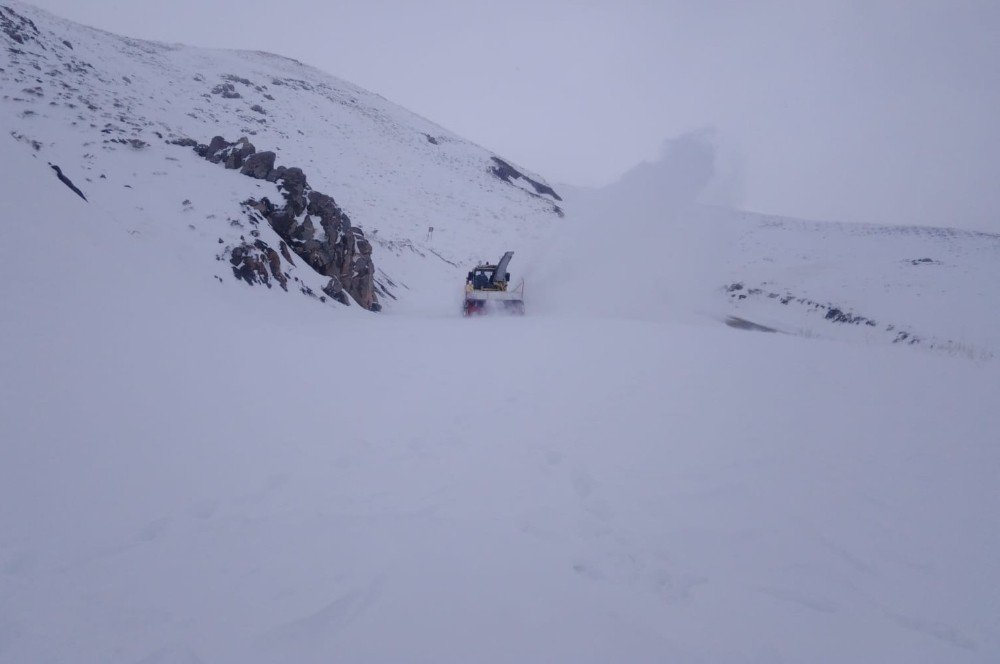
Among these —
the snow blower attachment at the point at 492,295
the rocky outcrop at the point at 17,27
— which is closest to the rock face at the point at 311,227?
the snow blower attachment at the point at 492,295

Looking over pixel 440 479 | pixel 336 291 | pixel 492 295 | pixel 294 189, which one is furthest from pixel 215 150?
pixel 440 479

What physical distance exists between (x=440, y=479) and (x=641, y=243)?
1715cm

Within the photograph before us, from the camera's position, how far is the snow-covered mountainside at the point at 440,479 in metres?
2.19

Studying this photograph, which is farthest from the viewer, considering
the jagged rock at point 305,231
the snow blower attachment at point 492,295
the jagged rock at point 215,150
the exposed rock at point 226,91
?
the exposed rock at point 226,91

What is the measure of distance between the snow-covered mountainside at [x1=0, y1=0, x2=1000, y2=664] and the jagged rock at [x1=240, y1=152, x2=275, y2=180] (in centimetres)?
506

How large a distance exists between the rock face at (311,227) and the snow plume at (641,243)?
23.0 ft

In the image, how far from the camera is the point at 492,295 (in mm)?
15258

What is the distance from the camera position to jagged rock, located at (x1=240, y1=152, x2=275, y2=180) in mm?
16031

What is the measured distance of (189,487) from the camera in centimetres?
330

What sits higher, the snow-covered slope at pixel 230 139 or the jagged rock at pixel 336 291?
the snow-covered slope at pixel 230 139

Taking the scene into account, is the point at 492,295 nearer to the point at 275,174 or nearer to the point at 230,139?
the point at 275,174

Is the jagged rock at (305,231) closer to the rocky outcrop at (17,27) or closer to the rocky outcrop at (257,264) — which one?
the rocky outcrop at (257,264)

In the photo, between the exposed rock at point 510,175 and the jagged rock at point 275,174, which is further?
the exposed rock at point 510,175

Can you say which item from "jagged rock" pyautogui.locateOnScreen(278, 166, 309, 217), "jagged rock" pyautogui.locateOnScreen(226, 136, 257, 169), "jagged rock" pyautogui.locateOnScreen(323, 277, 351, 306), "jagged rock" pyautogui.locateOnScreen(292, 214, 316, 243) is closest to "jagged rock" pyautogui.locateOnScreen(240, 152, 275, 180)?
"jagged rock" pyautogui.locateOnScreen(226, 136, 257, 169)
